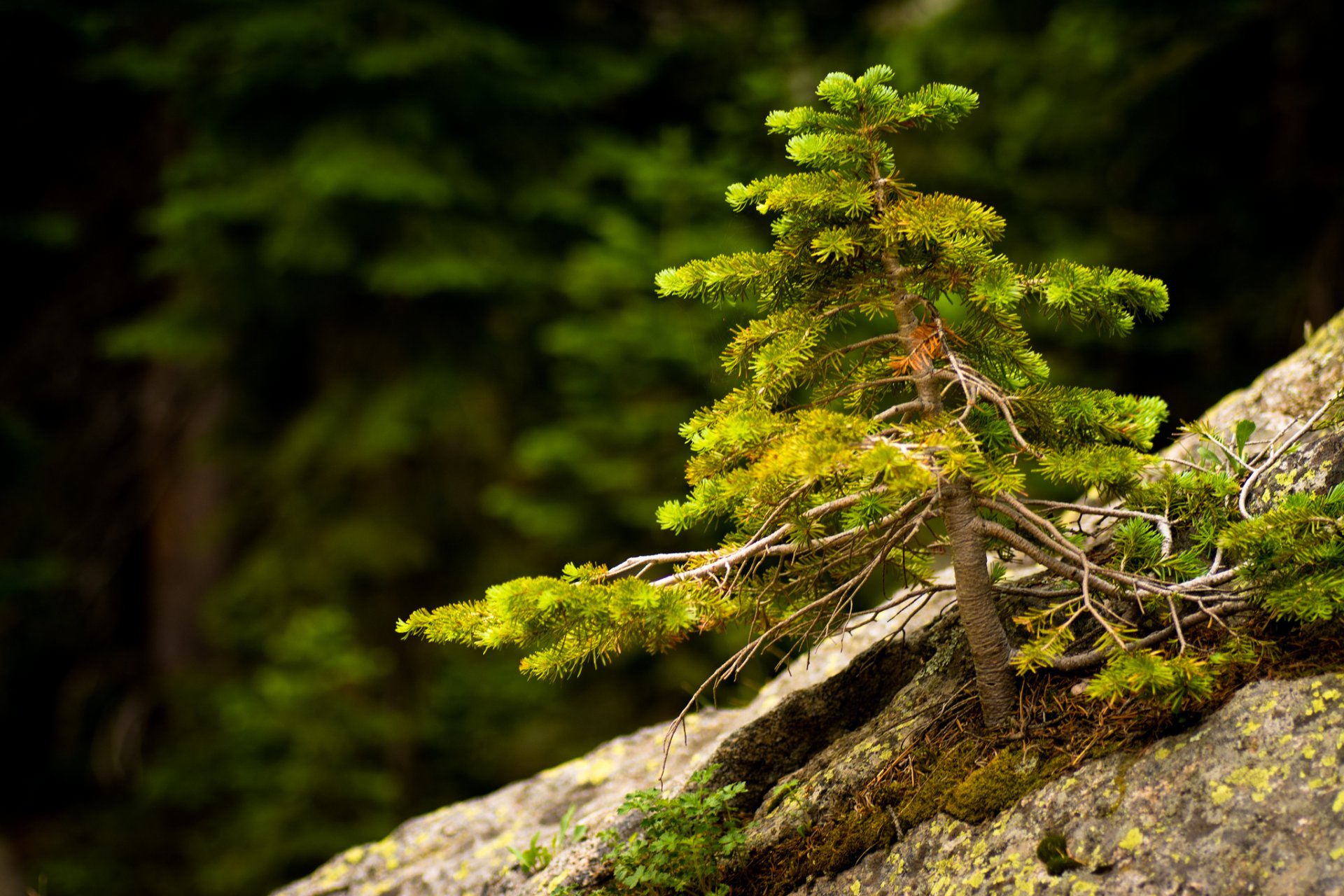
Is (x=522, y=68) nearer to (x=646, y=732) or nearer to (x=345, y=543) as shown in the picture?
(x=345, y=543)

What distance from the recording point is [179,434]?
1038 centimetres

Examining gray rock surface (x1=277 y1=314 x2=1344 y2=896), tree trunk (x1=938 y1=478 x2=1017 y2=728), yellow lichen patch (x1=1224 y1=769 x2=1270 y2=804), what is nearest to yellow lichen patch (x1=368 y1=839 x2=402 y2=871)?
gray rock surface (x1=277 y1=314 x2=1344 y2=896)

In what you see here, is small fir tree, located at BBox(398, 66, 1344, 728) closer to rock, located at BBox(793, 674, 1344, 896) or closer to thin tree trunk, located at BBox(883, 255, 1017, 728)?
thin tree trunk, located at BBox(883, 255, 1017, 728)

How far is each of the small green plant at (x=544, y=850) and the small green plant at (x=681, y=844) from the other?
1.49 feet

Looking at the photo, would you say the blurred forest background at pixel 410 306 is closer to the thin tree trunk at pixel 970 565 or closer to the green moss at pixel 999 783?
the thin tree trunk at pixel 970 565

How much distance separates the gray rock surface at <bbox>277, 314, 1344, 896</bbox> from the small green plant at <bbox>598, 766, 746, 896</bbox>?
11 cm

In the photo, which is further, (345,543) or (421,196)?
(345,543)

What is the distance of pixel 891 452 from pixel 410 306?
25.2 ft

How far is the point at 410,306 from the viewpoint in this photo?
341 inches

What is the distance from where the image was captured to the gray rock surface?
1.65 m

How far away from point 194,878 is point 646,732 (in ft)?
19.9

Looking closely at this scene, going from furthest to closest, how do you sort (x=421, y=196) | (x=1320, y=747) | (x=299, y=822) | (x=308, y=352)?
(x=308, y=352) < (x=421, y=196) < (x=299, y=822) < (x=1320, y=747)

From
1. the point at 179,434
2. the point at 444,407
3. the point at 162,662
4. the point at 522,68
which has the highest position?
the point at 522,68

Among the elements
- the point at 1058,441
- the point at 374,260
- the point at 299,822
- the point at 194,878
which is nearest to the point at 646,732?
the point at 1058,441
